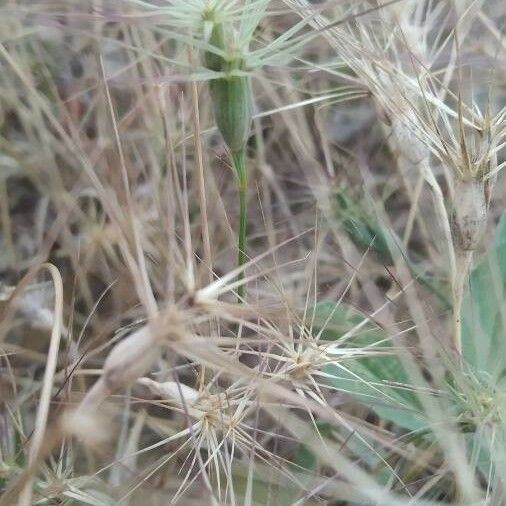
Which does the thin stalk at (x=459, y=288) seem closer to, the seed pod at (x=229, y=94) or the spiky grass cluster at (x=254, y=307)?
the spiky grass cluster at (x=254, y=307)

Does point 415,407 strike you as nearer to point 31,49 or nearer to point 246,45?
point 246,45

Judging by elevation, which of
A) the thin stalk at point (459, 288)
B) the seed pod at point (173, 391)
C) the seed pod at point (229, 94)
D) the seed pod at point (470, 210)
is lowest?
the seed pod at point (173, 391)

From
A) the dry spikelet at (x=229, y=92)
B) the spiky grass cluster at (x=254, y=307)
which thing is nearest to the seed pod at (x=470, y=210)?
the spiky grass cluster at (x=254, y=307)

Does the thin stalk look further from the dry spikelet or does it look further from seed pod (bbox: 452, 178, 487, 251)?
the dry spikelet

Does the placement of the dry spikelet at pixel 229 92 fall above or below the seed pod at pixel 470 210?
above

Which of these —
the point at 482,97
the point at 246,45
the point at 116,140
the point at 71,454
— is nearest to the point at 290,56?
the point at 246,45

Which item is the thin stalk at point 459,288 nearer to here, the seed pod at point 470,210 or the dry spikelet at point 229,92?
the seed pod at point 470,210

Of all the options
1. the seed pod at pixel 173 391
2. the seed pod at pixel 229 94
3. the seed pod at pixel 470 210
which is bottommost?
the seed pod at pixel 173 391

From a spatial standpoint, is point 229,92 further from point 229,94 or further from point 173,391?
point 173,391

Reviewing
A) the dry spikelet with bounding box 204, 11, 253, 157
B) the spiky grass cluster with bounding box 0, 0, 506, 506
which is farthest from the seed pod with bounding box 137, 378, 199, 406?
the dry spikelet with bounding box 204, 11, 253, 157
